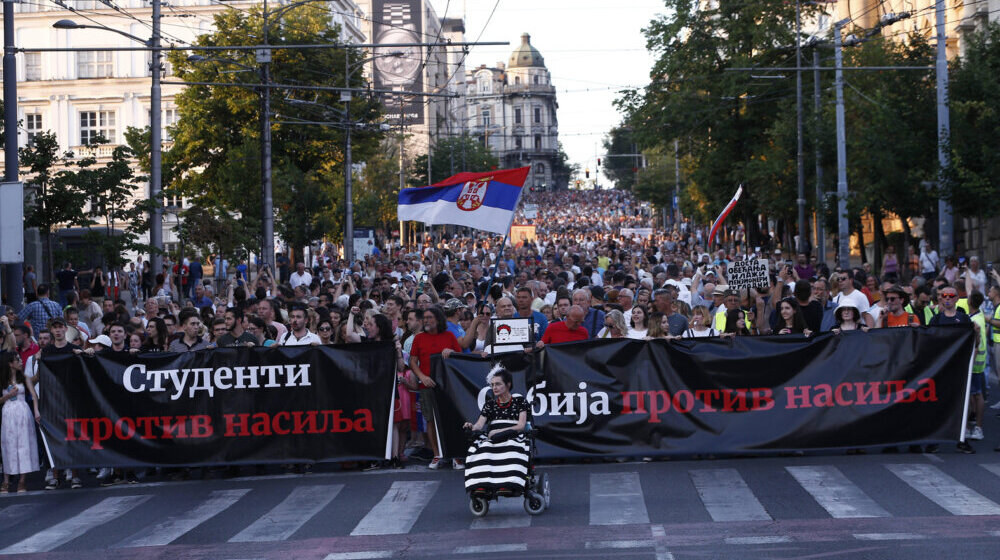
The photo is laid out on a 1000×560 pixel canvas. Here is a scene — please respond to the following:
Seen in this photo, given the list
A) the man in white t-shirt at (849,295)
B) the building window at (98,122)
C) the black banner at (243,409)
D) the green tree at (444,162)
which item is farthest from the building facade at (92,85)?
the black banner at (243,409)

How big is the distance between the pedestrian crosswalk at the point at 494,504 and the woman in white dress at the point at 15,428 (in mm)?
472

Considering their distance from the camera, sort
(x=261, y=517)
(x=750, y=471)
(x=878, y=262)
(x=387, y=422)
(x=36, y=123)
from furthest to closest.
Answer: (x=36, y=123) < (x=878, y=262) < (x=387, y=422) < (x=750, y=471) < (x=261, y=517)

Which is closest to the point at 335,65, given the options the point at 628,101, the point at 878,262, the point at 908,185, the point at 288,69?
the point at 288,69

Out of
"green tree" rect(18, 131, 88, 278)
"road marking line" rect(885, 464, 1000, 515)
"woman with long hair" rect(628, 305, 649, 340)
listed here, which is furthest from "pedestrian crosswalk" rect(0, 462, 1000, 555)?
"green tree" rect(18, 131, 88, 278)

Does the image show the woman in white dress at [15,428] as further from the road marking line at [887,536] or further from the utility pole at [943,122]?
the utility pole at [943,122]

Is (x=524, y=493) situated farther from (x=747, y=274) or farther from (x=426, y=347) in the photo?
(x=747, y=274)

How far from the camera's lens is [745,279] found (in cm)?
1720

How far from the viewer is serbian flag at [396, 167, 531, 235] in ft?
53.9

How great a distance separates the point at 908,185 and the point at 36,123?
176 ft

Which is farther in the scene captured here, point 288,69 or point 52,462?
point 288,69

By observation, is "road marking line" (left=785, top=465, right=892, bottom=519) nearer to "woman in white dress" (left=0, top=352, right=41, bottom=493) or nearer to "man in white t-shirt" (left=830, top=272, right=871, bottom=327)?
"man in white t-shirt" (left=830, top=272, right=871, bottom=327)

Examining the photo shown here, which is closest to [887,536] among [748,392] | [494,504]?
[494,504]

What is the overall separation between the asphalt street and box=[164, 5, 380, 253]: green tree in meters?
33.9

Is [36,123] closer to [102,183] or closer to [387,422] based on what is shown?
[102,183]
